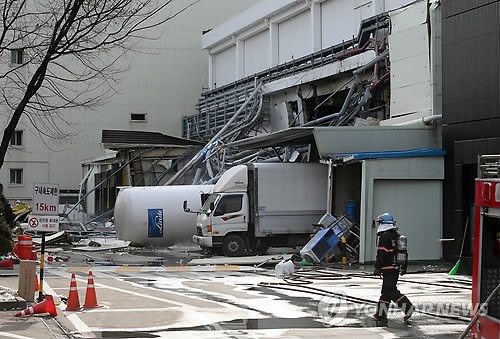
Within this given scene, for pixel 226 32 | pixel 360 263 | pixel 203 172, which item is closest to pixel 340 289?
pixel 360 263

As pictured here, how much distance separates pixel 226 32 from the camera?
55.0 m

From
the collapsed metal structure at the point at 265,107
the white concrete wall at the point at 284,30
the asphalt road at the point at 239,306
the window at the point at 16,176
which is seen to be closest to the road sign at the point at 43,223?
the asphalt road at the point at 239,306

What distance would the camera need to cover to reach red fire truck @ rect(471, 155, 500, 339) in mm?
8906

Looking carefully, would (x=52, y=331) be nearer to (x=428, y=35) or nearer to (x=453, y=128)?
(x=453, y=128)

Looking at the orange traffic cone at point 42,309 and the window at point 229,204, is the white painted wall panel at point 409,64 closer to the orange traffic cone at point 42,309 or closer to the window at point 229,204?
the window at point 229,204

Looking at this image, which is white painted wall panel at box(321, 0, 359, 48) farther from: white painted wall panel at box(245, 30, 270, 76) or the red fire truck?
the red fire truck

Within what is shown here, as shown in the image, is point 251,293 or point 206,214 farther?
point 206,214

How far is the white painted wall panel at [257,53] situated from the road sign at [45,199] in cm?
3412

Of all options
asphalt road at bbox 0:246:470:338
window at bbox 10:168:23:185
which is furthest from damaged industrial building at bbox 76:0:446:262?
window at bbox 10:168:23:185

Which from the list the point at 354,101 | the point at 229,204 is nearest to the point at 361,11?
the point at 354,101

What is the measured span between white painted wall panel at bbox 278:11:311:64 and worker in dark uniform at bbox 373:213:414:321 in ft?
102

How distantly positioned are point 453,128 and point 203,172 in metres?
18.2

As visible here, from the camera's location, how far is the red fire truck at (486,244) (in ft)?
29.2

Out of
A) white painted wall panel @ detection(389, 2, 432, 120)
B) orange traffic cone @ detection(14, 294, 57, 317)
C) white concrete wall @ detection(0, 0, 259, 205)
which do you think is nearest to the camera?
orange traffic cone @ detection(14, 294, 57, 317)
